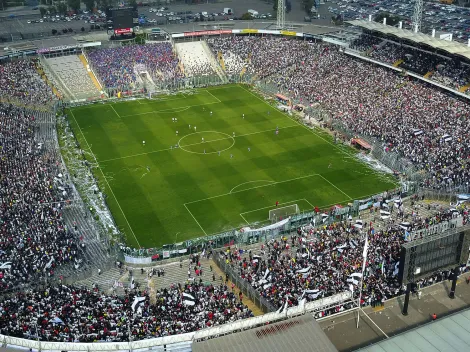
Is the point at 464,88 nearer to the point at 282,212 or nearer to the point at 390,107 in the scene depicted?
the point at 390,107

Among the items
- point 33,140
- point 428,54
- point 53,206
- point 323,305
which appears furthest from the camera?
point 428,54

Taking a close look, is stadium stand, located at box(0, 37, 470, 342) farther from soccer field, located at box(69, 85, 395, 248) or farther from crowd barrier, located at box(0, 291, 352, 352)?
soccer field, located at box(69, 85, 395, 248)

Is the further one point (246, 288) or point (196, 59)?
point (196, 59)

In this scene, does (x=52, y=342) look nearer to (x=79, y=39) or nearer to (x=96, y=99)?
(x=96, y=99)

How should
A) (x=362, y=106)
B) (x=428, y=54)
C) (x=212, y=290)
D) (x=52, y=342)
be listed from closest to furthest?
(x=52, y=342), (x=212, y=290), (x=362, y=106), (x=428, y=54)

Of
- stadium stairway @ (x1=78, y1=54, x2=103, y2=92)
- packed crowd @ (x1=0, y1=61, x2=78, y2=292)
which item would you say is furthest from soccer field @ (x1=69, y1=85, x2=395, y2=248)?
stadium stairway @ (x1=78, y1=54, x2=103, y2=92)

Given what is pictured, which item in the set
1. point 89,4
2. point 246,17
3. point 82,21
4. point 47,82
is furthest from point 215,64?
point 89,4

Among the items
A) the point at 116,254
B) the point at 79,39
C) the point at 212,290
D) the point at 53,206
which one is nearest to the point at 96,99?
the point at 79,39
